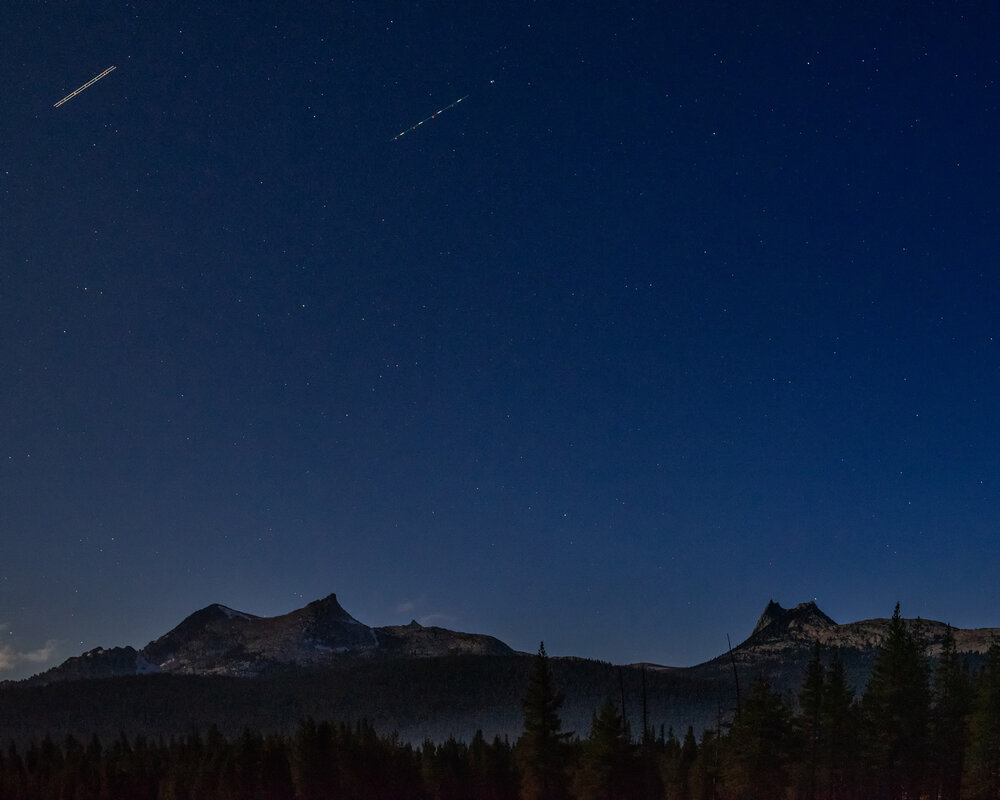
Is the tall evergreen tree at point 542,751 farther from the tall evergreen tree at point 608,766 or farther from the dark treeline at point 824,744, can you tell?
the tall evergreen tree at point 608,766

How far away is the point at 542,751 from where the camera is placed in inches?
2451

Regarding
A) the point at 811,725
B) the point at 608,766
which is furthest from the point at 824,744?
the point at 608,766

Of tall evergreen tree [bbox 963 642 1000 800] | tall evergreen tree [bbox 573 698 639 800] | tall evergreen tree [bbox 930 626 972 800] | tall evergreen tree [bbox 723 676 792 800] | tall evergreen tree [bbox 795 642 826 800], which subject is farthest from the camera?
tall evergreen tree [bbox 573 698 639 800]

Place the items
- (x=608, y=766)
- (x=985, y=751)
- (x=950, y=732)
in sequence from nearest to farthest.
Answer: (x=985, y=751) → (x=950, y=732) → (x=608, y=766)

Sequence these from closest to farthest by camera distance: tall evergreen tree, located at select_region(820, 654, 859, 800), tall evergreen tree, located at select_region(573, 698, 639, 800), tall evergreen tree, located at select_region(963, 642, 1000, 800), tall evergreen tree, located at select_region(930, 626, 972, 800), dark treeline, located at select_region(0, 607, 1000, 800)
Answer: dark treeline, located at select_region(0, 607, 1000, 800) → tall evergreen tree, located at select_region(963, 642, 1000, 800) → tall evergreen tree, located at select_region(820, 654, 859, 800) → tall evergreen tree, located at select_region(930, 626, 972, 800) → tall evergreen tree, located at select_region(573, 698, 639, 800)

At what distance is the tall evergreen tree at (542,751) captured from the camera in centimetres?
6225

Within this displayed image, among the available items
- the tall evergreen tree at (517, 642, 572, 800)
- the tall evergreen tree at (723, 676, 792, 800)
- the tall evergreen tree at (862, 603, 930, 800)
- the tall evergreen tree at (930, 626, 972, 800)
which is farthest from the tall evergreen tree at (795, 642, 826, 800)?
the tall evergreen tree at (517, 642, 572, 800)

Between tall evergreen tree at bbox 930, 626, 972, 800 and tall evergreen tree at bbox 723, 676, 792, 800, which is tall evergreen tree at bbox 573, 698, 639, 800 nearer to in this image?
tall evergreen tree at bbox 723, 676, 792, 800

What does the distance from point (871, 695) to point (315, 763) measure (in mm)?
53938

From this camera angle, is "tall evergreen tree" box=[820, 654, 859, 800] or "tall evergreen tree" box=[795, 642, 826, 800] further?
"tall evergreen tree" box=[820, 654, 859, 800]

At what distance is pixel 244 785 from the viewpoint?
312 feet

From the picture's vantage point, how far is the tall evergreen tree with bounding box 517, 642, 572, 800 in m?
62.2

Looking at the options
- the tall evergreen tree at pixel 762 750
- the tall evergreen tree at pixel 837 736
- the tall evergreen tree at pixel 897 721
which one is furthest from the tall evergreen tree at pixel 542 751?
the tall evergreen tree at pixel 897 721

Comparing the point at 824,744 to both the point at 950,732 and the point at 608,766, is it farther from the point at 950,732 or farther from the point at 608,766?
the point at 608,766
